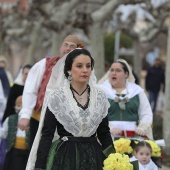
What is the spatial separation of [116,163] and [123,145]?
93.1 inches

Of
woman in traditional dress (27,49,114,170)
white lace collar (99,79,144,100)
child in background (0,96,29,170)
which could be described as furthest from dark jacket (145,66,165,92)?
woman in traditional dress (27,49,114,170)

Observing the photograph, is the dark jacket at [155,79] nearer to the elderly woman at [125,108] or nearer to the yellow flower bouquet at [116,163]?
the elderly woman at [125,108]

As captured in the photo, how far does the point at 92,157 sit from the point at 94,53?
11.6 meters

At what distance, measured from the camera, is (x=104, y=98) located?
6000mm

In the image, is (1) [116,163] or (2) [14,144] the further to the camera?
(2) [14,144]

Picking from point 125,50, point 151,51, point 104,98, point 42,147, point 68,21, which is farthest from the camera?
point 151,51

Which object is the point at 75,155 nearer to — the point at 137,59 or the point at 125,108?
the point at 125,108

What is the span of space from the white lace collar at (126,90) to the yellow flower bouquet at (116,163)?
2523 millimetres

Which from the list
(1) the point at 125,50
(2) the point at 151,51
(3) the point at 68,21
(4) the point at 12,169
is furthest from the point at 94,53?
(2) the point at 151,51

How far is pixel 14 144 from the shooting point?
9453 millimetres

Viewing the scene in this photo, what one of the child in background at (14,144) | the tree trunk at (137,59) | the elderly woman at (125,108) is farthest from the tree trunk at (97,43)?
the tree trunk at (137,59)

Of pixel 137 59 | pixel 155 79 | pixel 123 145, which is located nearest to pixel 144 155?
pixel 123 145

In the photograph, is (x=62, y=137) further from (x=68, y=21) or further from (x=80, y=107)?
(x=68, y=21)

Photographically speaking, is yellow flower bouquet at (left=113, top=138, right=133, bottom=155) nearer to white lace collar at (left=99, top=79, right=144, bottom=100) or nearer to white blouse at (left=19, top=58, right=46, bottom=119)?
white lace collar at (left=99, top=79, right=144, bottom=100)
